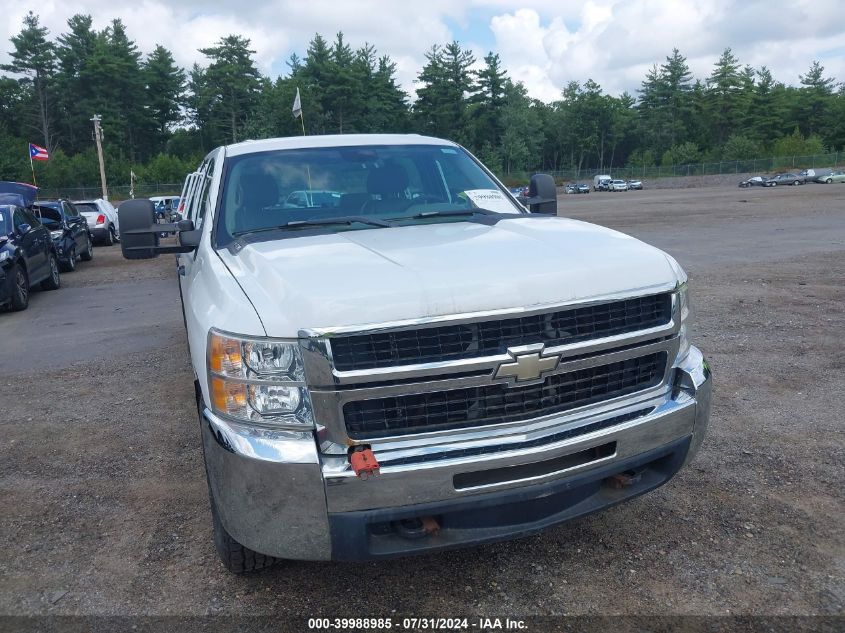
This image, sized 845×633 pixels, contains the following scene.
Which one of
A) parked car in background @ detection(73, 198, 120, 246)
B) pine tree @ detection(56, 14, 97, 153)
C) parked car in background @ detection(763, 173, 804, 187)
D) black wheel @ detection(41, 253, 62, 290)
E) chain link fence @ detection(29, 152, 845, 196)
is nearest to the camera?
black wheel @ detection(41, 253, 62, 290)

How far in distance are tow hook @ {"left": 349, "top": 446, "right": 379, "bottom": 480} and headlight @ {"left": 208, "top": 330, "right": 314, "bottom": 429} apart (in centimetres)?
19

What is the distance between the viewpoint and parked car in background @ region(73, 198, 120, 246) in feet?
76.5

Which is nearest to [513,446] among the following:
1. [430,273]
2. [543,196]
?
[430,273]

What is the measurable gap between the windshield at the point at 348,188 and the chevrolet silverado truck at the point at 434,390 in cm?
74

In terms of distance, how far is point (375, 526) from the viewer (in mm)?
2646

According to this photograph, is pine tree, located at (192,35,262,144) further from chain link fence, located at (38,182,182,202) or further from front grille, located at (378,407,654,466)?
front grille, located at (378,407,654,466)

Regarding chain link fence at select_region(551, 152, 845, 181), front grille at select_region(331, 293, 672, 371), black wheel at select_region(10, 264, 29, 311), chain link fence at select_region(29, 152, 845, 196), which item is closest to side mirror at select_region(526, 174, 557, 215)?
front grille at select_region(331, 293, 672, 371)

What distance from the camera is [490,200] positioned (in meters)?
4.48

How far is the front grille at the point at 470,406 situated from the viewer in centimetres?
262

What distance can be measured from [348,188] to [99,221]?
21.7 meters

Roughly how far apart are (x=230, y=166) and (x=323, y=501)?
252cm

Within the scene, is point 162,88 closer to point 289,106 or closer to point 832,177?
point 289,106

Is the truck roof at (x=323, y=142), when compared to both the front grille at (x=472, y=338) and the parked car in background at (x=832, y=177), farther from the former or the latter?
the parked car in background at (x=832, y=177)

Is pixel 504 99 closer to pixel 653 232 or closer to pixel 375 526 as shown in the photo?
pixel 653 232
